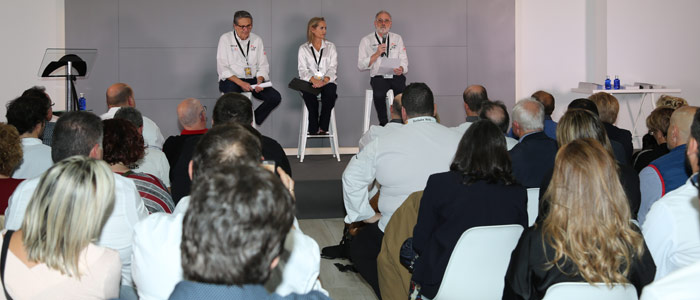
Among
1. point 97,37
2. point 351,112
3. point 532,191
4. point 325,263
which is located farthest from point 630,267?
point 97,37

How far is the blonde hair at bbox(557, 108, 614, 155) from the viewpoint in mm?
3240

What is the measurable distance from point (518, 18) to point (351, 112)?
2.49 m

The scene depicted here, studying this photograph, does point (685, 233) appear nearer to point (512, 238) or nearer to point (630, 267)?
point (630, 267)

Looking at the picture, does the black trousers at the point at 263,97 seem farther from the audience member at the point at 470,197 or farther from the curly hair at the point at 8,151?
the audience member at the point at 470,197

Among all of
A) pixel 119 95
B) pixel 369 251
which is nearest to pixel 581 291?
pixel 369 251

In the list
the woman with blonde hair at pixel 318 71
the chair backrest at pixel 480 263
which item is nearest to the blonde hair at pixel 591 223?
the chair backrest at pixel 480 263

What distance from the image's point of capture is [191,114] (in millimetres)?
4363

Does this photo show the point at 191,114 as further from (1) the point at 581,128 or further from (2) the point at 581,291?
(2) the point at 581,291

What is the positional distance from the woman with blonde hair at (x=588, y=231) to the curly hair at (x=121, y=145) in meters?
1.88

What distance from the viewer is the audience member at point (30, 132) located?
361cm

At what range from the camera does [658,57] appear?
873 cm

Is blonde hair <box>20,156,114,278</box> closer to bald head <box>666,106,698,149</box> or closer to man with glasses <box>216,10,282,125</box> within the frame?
bald head <box>666,106,698,149</box>

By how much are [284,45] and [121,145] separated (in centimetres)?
523

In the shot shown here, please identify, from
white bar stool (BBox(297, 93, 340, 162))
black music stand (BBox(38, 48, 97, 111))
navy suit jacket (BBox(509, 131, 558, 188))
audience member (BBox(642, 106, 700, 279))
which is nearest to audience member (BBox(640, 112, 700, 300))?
audience member (BBox(642, 106, 700, 279))
